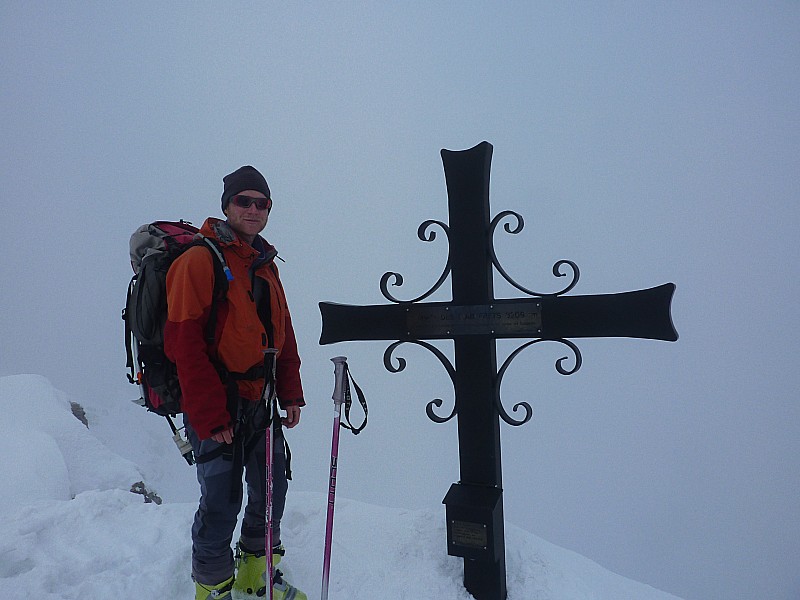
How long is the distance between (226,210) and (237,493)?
59.3 inches

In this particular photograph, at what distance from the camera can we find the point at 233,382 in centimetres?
254

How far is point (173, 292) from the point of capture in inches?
94.1

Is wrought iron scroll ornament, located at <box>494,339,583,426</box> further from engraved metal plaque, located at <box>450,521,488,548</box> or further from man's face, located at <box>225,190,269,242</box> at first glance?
man's face, located at <box>225,190,269,242</box>

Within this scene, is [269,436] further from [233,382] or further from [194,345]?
[194,345]

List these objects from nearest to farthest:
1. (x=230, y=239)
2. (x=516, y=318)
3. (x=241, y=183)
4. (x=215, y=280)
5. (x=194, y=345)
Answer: (x=194, y=345)
(x=215, y=280)
(x=230, y=239)
(x=241, y=183)
(x=516, y=318)

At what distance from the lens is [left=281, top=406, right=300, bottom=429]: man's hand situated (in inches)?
116

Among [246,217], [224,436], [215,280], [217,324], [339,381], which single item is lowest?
[224,436]

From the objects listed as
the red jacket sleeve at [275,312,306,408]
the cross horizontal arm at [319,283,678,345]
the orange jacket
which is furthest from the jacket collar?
the cross horizontal arm at [319,283,678,345]

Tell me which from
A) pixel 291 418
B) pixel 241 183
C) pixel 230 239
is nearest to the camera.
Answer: pixel 230 239

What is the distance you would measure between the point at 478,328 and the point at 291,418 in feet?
4.05

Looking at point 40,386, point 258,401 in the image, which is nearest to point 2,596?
point 258,401

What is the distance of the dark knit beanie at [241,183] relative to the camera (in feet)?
8.87

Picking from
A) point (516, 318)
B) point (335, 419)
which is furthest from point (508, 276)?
point (335, 419)

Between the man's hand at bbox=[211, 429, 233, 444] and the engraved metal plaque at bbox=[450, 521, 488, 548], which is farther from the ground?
the man's hand at bbox=[211, 429, 233, 444]
